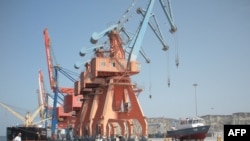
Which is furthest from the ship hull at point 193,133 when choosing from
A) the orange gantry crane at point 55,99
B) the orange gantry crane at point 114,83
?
the orange gantry crane at point 55,99

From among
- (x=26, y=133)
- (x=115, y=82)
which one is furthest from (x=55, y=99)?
(x=115, y=82)

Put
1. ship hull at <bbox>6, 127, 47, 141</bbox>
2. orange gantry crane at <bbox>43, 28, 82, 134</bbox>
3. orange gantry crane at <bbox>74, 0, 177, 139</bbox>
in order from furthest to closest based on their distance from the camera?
1. orange gantry crane at <bbox>43, 28, 82, 134</bbox>
2. ship hull at <bbox>6, 127, 47, 141</bbox>
3. orange gantry crane at <bbox>74, 0, 177, 139</bbox>

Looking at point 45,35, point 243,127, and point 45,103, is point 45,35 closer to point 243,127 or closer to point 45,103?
point 45,103

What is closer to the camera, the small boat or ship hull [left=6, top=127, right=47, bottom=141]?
the small boat

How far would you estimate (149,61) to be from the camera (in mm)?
A: 62469

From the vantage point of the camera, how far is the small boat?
57812 mm

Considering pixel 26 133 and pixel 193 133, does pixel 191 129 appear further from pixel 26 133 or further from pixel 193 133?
pixel 26 133

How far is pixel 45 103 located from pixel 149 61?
229 feet

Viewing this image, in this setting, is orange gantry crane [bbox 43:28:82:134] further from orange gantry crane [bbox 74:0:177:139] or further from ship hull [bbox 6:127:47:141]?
orange gantry crane [bbox 74:0:177:139]

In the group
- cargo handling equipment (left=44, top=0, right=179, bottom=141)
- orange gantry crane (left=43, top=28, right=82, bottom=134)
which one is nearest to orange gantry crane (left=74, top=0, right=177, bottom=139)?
cargo handling equipment (left=44, top=0, right=179, bottom=141)

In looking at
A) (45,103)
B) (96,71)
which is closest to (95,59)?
(96,71)

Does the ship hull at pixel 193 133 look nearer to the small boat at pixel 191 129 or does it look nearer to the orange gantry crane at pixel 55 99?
the small boat at pixel 191 129

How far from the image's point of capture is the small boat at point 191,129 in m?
57.8

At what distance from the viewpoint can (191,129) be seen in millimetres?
59562
